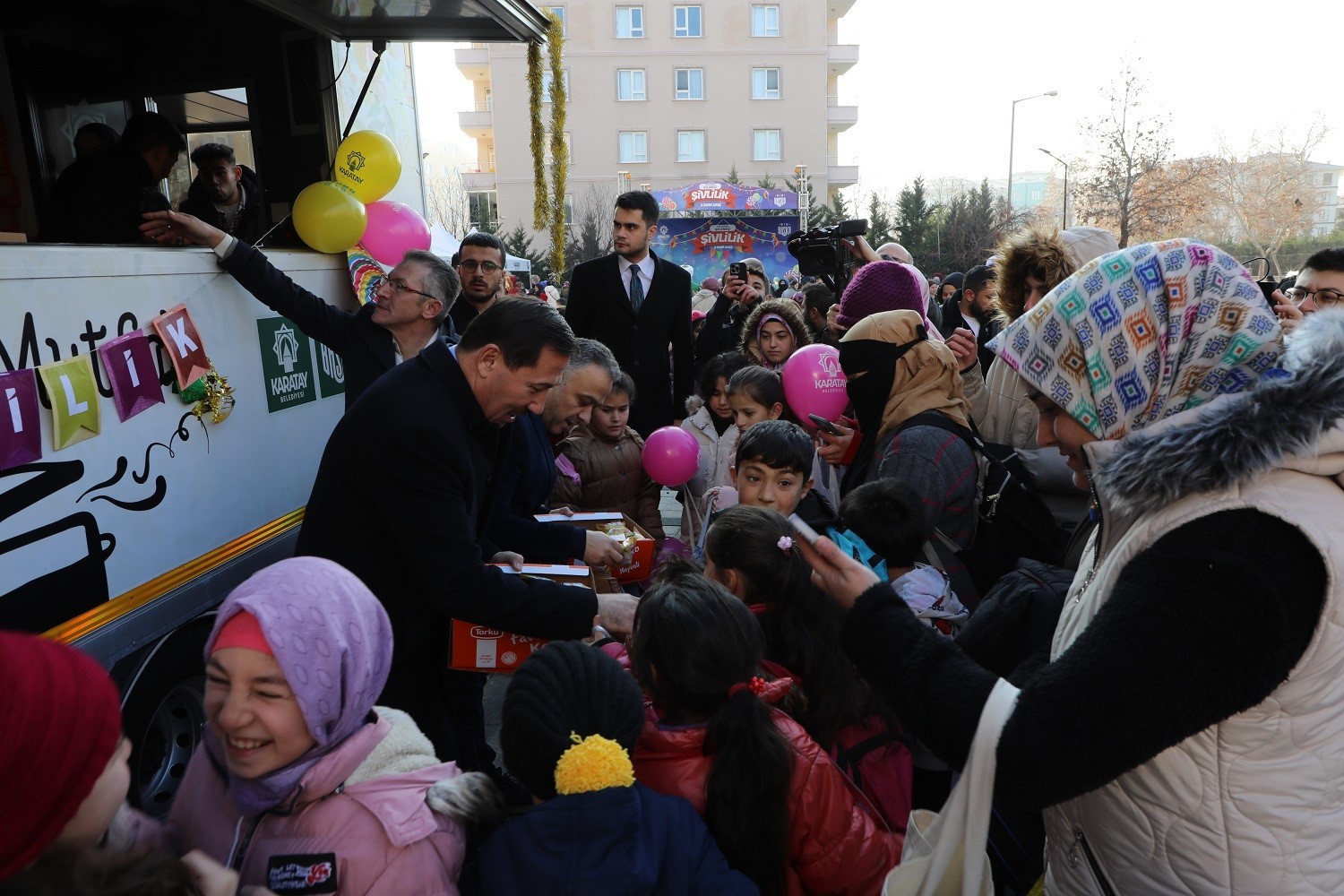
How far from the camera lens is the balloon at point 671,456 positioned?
13.9ft

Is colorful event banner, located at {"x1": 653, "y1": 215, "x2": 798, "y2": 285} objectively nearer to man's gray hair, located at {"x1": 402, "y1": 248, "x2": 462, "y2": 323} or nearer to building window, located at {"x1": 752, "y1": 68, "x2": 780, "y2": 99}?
building window, located at {"x1": 752, "y1": 68, "x2": 780, "y2": 99}

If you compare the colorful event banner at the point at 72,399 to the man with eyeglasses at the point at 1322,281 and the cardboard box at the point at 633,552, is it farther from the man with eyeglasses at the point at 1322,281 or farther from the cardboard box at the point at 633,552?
the man with eyeglasses at the point at 1322,281

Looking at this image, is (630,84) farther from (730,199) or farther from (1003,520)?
(1003,520)

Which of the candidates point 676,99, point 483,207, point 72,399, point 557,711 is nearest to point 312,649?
point 557,711

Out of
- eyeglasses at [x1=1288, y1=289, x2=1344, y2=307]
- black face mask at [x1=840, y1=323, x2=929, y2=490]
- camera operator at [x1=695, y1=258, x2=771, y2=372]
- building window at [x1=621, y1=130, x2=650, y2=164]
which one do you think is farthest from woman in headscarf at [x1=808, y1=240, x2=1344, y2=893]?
building window at [x1=621, y1=130, x2=650, y2=164]

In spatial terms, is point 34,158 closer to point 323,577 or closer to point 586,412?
point 586,412

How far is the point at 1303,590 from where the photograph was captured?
44.3 inches

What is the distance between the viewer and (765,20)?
147 ft

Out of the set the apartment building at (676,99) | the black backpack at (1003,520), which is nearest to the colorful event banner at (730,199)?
the apartment building at (676,99)

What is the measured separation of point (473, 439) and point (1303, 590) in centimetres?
201

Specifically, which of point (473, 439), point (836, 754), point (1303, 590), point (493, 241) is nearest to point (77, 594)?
point (473, 439)

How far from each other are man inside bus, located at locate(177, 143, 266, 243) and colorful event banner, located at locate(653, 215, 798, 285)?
84.7ft

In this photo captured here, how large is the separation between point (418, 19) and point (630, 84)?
43.4m

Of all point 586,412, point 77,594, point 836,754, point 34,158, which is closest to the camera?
point 836,754
